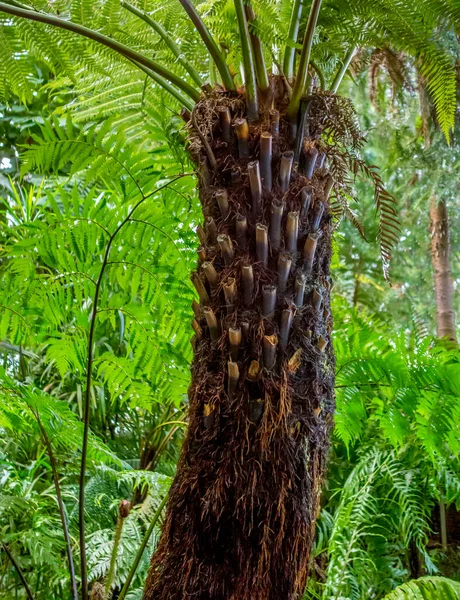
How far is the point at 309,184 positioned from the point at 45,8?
776 millimetres

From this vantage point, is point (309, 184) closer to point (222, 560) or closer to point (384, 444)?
point (222, 560)

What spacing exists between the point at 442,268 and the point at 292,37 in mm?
2394

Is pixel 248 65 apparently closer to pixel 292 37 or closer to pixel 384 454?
pixel 292 37

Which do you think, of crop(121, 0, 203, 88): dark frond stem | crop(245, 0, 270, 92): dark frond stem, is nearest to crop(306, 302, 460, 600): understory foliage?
crop(245, 0, 270, 92): dark frond stem

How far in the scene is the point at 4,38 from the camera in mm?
1221

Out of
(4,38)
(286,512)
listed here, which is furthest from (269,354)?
(4,38)

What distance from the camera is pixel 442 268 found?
3160 mm

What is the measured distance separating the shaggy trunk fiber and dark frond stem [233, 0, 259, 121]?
24mm

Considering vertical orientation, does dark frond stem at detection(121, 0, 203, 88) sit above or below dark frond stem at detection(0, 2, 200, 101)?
above

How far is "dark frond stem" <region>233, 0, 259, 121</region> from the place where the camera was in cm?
97

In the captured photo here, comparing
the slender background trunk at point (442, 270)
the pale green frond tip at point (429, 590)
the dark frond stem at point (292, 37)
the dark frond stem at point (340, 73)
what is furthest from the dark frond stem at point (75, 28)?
the slender background trunk at point (442, 270)

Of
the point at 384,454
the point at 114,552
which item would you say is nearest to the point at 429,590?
the point at 114,552

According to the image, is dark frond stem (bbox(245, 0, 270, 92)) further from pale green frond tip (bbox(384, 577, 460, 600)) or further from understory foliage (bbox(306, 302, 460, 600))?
pale green frond tip (bbox(384, 577, 460, 600))

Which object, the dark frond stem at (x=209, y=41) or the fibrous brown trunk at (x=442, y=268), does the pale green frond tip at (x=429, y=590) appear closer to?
the dark frond stem at (x=209, y=41)
